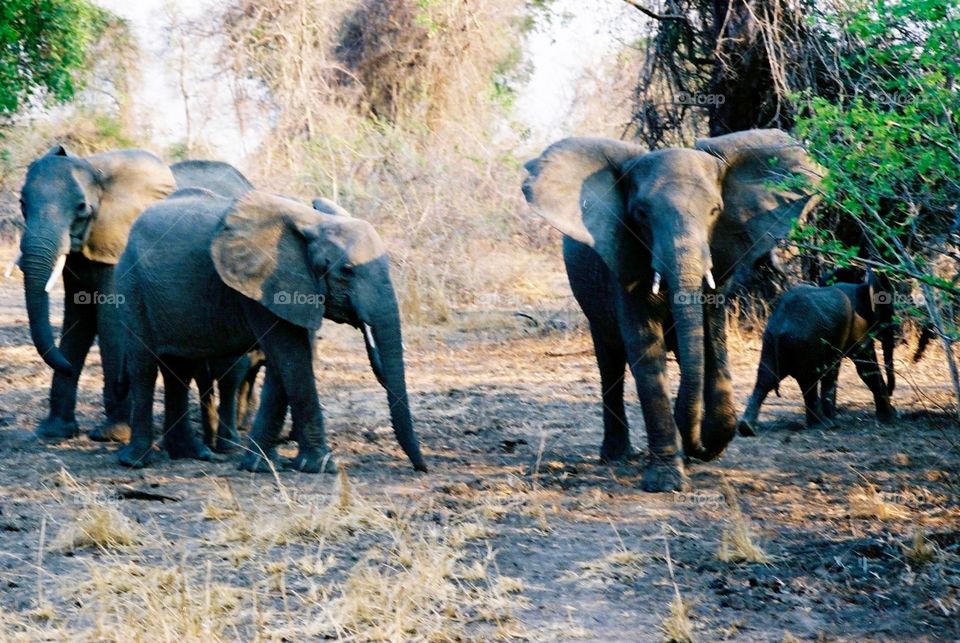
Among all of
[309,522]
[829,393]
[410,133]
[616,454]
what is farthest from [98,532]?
[410,133]

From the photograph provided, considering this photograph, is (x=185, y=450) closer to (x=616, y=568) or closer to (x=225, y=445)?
(x=225, y=445)

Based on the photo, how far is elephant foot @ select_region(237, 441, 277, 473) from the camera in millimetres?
8188

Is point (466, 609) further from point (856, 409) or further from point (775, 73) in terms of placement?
point (775, 73)

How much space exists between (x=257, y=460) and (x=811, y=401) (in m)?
4.19

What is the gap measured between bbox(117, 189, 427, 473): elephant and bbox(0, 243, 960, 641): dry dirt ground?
364mm

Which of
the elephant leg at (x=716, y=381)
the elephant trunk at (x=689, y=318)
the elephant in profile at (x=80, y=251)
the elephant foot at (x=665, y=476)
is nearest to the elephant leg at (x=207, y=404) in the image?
the elephant in profile at (x=80, y=251)

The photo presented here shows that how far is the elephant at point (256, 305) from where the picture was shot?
7.82 meters

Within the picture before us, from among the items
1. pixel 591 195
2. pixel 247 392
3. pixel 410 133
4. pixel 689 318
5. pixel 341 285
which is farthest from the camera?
pixel 410 133

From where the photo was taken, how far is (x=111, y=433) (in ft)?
31.0

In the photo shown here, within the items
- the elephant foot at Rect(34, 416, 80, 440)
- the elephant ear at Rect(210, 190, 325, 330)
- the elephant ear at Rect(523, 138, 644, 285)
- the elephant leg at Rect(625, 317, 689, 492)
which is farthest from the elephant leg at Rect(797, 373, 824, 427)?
the elephant foot at Rect(34, 416, 80, 440)

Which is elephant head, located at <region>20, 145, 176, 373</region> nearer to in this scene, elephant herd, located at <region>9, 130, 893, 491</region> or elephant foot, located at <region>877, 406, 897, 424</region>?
elephant herd, located at <region>9, 130, 893, 491</region>

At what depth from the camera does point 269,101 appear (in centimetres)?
2192

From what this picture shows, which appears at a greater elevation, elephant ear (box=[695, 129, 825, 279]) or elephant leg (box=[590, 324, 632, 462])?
elephant ear (box=[695, 129, 825, 279])

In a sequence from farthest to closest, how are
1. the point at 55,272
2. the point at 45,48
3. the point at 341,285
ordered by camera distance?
the point at 45,48, the point at 55,272, the point at 341,285
